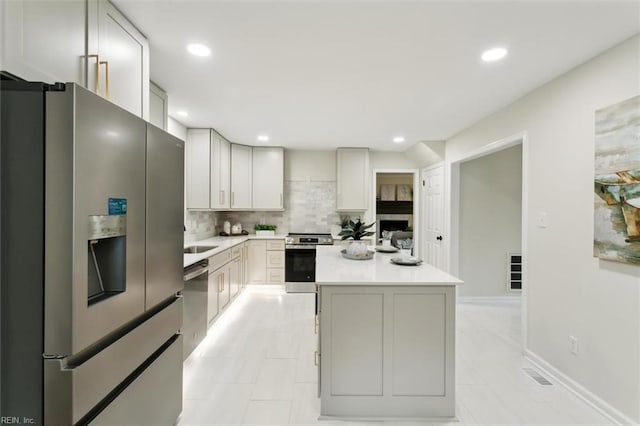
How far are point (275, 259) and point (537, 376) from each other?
12.0ft

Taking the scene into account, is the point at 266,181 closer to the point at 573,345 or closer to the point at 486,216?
the point at 486,216

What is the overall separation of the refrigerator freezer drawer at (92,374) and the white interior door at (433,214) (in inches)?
164

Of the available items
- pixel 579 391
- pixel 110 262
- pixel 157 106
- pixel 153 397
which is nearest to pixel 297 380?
pixel 153 397

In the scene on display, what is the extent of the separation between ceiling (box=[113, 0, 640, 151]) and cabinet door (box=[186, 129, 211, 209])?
784 millimetres

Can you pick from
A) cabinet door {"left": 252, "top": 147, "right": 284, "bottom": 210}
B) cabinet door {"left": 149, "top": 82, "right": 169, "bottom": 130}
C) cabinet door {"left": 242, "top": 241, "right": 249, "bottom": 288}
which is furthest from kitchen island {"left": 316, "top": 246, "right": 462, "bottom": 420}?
cabinet door {"left": 252, "top": 147, "right": 284, "bottom": 210}

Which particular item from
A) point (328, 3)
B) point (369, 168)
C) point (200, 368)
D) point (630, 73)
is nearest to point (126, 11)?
point (328, 3)

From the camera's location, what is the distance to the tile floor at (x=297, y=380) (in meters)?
2.00

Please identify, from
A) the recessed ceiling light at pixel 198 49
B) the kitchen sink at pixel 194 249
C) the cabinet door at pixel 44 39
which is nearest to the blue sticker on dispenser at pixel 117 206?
the cabinet door at pixel 44 39

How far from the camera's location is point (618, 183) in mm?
1924

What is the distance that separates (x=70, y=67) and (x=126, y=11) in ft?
1.90

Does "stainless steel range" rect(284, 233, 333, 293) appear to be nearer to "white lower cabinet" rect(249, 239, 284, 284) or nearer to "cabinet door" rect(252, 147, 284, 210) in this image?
"white lower cabinet" rect(249, 239, 284, 284)

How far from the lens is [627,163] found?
A: 6.14 feet

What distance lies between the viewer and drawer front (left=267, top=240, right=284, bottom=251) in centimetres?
509

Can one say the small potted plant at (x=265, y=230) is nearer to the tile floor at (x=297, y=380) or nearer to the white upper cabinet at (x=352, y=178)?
the white upper cabinet at (x=352, y=178)
